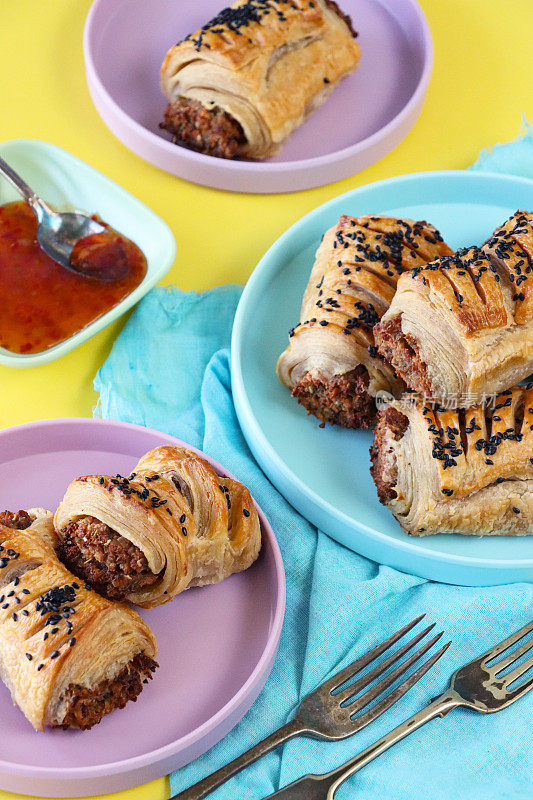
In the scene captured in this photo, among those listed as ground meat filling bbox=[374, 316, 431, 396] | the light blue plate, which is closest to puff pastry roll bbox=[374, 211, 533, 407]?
ground meat filling bbox=[374, 316, 431, 396]

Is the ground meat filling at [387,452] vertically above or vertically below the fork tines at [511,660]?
above

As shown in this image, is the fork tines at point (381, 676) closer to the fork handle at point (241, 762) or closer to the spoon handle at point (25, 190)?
the fork handle at point (241, 762)

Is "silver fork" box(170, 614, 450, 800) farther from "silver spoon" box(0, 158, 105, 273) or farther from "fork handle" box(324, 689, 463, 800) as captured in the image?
"silver spoon" box(0, 158, 105, 273)

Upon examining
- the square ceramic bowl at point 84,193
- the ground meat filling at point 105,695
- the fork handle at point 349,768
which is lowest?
the fork handle at point 349,768

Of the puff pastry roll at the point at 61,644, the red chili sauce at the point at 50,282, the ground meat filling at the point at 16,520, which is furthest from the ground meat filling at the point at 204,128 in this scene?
the puff pastry roll at the point at 61,644

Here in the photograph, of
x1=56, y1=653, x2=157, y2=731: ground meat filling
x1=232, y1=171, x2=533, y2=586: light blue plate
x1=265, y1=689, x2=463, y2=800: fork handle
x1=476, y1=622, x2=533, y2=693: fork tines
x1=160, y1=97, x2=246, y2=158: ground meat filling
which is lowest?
x1=265, y1=689, x2=463, y2=800: fork handle

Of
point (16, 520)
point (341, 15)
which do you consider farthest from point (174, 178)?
point (16, 520)

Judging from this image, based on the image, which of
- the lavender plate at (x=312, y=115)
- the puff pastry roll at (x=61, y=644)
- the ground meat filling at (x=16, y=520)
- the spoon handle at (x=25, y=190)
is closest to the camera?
the puff pastry roll at (x=61, y=644)
